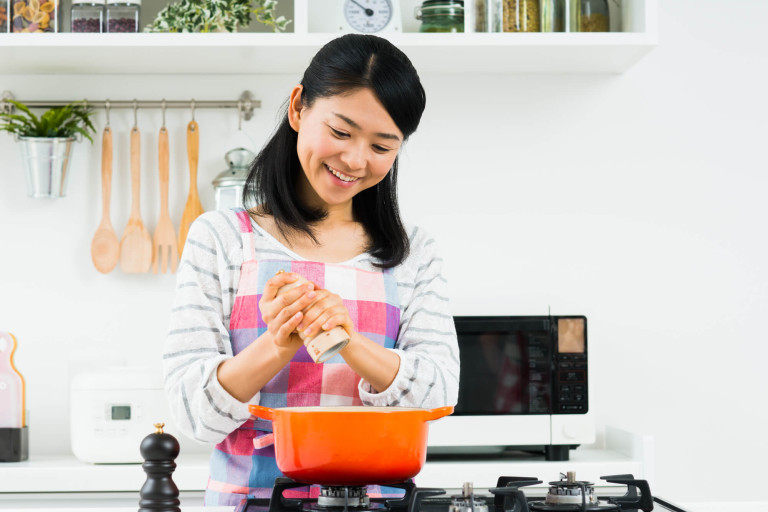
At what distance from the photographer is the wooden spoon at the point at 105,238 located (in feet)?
7.13

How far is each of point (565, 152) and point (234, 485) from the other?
1.48 meters

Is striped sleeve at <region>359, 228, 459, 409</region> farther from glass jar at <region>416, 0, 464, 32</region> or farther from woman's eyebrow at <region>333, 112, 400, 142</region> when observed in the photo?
glass jar at <region>416, 0, 464, 32</region>

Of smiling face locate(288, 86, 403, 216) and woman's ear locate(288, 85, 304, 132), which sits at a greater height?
woman's ear locate(288, 85, 304, 132)

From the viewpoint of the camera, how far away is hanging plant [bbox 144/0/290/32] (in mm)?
1982

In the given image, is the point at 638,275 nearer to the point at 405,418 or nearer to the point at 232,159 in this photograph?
the point at 232,159

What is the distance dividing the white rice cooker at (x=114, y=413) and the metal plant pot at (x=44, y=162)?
0.49 metres

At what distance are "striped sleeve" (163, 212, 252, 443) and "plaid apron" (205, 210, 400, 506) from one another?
18 millimetres

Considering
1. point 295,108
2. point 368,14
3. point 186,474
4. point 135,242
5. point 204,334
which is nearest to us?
point 204,334

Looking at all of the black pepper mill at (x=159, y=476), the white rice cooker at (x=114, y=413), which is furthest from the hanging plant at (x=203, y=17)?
the black pepper mill at (x=159, y=476)

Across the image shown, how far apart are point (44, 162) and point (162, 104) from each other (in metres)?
0.31

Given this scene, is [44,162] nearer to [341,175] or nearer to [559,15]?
[559,15]

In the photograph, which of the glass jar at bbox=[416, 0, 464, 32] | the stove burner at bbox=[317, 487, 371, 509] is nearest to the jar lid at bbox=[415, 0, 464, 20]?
the glass jar at bbox=[416, 0, 464, 32]

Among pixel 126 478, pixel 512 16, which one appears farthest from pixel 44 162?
pixel 512 16

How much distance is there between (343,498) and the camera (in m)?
0.79
